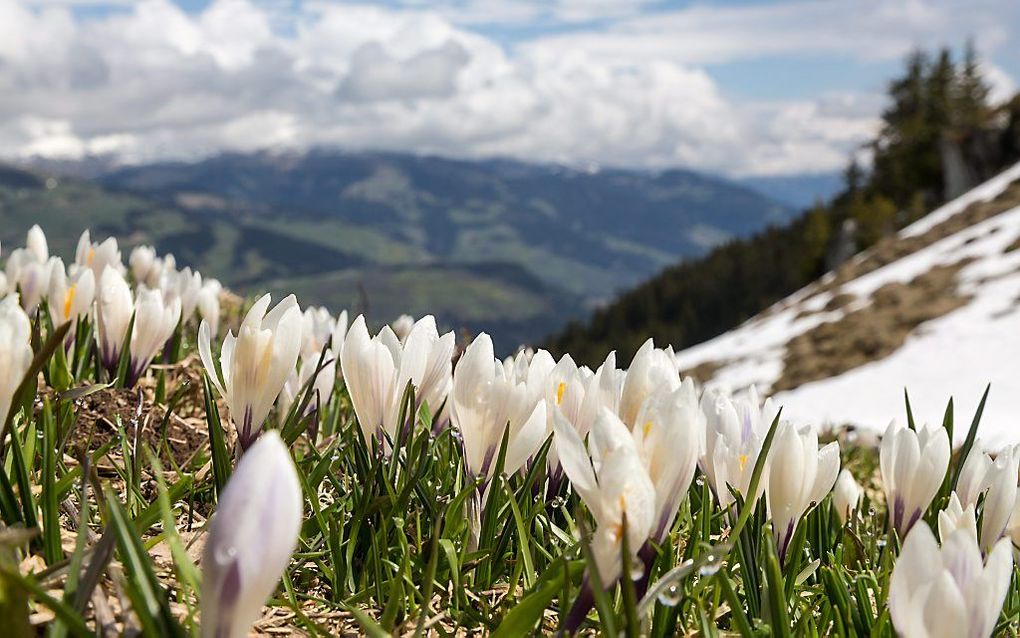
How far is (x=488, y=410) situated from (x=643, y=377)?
1.17 ft

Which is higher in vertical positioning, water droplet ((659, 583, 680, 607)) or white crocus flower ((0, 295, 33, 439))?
white crocus flower ((0, 295, 33, 439))

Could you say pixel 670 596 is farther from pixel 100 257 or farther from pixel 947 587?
pixel 100 257

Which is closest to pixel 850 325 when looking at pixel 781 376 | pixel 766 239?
pixel 781 376

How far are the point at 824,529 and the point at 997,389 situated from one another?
38.7 feet

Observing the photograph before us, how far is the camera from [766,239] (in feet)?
400

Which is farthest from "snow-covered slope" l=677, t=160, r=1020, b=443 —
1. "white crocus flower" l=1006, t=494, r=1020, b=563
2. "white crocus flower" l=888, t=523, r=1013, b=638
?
"white crocus flower" l=888, t=523, r=1013, b=638

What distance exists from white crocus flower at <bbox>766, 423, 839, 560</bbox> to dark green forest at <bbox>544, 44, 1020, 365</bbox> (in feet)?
104

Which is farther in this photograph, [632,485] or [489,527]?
[489,527]

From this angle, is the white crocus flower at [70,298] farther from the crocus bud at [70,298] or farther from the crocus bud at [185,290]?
the crocus bud at [185,290]

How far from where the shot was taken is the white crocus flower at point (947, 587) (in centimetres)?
119

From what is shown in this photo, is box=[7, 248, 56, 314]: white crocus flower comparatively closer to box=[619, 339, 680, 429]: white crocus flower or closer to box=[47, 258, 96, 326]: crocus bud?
box=[47, 258, 96, 326]: crocus bud

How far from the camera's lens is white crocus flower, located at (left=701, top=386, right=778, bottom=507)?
1850 mm

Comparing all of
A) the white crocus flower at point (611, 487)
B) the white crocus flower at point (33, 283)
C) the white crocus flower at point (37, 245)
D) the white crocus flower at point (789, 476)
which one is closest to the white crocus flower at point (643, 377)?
the white crocus flower at point (789, 476)

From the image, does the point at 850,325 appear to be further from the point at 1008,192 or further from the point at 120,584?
the point at 120,584
